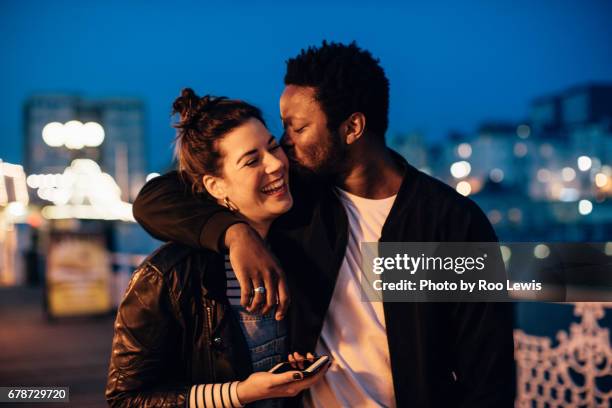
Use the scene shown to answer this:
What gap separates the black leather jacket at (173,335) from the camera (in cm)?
187

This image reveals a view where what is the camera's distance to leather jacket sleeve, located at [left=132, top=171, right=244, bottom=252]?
1966 mm

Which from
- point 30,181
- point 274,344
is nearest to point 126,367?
point 274,344

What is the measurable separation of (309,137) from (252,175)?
466mm

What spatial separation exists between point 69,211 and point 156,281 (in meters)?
21.9

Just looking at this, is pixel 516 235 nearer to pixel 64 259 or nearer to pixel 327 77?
pixel 64 259

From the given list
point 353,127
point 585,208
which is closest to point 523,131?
point 585,208

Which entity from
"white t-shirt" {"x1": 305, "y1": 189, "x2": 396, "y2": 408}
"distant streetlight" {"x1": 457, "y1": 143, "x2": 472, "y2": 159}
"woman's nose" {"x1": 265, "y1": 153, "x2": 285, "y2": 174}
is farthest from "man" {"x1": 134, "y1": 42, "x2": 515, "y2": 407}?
"distant streetlight" {"x1": 457, "y1": 143, "x2": 472, "y2": 159}

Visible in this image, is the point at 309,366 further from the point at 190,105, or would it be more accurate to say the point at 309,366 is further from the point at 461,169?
the point at 461,169

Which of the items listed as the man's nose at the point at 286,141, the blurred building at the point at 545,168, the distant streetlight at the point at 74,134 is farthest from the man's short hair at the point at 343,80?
the blurred building at the point at 545,168

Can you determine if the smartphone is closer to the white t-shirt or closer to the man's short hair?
the white t-shirt

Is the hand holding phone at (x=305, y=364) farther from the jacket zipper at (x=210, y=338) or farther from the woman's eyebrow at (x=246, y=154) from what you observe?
the woman's eyebrow at (x=246, y=154)

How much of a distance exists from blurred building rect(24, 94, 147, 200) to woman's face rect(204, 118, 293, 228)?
97.3m

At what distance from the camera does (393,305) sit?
2.19m

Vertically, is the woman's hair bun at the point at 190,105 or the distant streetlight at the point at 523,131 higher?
the distant streetlight at the point at 523,131
